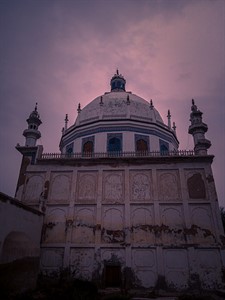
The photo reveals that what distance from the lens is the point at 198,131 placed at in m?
20.1

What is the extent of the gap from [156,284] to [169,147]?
40.5ft

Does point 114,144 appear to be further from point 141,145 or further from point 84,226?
point 84,226

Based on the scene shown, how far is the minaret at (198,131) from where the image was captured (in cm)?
1889

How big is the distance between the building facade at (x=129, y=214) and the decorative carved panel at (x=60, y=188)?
7 cm

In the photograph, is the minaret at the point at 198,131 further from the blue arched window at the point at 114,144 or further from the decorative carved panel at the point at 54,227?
the decorative carved panel at the point at 54,227

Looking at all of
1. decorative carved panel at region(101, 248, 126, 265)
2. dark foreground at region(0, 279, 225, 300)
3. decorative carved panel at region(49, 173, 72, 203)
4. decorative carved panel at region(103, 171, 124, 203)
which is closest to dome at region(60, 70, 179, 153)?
decorative carved panel at region(103, 171, 124, 203)

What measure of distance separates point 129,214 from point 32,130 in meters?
10.5

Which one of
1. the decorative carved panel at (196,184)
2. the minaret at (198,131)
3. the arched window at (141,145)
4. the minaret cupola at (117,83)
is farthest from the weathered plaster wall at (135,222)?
the minaret cupola at (117,83)

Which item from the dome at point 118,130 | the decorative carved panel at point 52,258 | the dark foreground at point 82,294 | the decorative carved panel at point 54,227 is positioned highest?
the dome at point 118,130

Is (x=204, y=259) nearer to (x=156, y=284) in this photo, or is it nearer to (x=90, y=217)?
(x=156, y=284)

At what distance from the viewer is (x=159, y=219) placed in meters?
16.2

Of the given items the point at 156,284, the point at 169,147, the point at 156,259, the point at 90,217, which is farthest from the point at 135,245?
the point at 169,147

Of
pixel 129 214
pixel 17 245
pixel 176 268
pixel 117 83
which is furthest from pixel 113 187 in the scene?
pixel 117 83

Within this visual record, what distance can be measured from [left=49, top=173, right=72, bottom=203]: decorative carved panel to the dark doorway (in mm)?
5281
